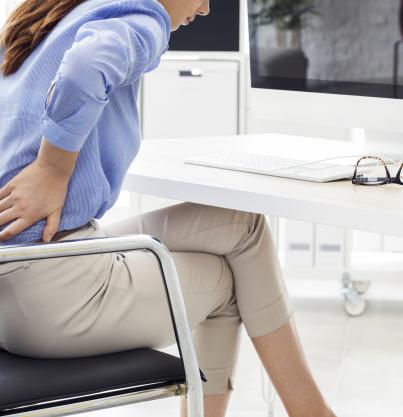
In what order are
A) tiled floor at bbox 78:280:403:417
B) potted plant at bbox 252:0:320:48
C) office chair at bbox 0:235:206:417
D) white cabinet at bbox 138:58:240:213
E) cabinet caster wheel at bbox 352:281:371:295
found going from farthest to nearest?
white cabinet at bbox 138:58:240:213 → cabinet caster wheel at bbox 352:281:371:295 → tiled floor at bbox 78:280:403:417 → potted plant at bbox 252:0:320:48 → office chair at bbox 0:235:206:417

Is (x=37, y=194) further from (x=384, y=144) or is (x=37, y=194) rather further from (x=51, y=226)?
(x=384, y=144)

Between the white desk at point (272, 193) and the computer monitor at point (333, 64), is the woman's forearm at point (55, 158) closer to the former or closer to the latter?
the white desk at point (272, 193)

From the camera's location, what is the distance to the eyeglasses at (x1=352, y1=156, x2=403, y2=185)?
1.54 meters

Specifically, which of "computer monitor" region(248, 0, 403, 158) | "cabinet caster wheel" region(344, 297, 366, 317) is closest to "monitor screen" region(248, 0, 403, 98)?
"computer monitor" region(248, 0, 403, 158)

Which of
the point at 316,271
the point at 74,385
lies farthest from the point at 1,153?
the point at 316,271

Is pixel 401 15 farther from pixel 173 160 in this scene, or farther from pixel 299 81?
pixel 173 160

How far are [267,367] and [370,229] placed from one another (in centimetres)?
47

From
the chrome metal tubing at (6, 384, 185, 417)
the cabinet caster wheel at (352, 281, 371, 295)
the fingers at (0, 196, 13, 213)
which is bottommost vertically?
the cabinet caster wheel at (352, 281, 371, 295)

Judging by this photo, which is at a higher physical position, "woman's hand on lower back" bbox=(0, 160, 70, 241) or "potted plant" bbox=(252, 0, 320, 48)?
"potted plant" bbox=(252, 0, 320, 48)

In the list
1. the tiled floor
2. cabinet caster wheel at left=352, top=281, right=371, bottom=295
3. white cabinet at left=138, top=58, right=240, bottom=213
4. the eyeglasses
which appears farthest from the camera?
white cabinet at left=138, top=58, right=240, bottom=213

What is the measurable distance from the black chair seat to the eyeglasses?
44cm

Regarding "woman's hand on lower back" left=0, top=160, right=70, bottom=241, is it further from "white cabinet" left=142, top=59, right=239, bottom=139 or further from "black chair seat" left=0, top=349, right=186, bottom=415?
"white cabinet" left=142, top=59, right=239, bottom=139

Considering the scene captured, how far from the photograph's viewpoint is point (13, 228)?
54.3 inches

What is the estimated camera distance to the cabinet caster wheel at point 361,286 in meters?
3.37
